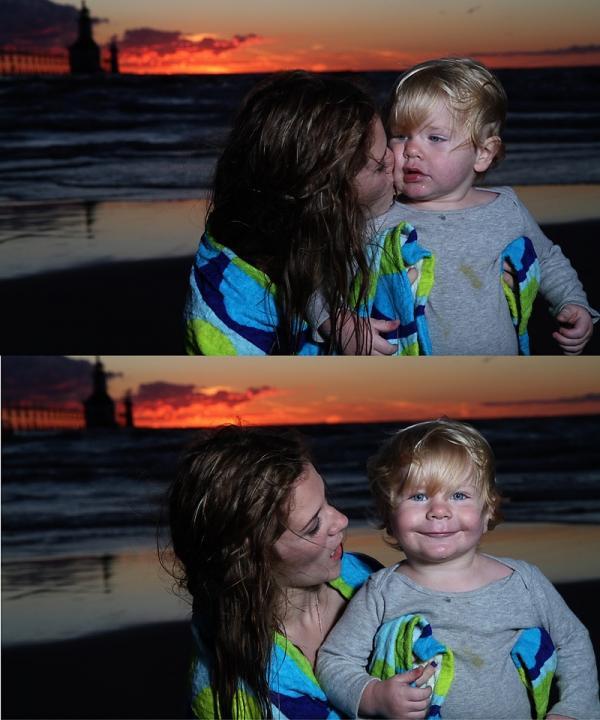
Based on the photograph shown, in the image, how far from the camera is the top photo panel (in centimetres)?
204

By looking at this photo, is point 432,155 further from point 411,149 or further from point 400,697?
point 400,697

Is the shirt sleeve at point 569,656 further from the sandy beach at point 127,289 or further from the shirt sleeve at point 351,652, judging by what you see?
the sandy beach at point 127,289

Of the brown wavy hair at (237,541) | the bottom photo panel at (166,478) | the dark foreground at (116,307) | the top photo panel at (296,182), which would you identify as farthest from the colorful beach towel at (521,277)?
the dark foreground at (116,307)

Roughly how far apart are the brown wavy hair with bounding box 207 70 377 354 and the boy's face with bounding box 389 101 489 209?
0.09 metres

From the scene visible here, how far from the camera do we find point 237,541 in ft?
5.89

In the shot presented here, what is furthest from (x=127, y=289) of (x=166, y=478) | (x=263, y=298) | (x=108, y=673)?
(x=263, y=298)

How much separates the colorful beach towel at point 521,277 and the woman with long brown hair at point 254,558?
507 mm

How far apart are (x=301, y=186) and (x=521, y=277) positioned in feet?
1.29

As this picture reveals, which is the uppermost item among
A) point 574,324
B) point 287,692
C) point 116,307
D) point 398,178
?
point 398,178

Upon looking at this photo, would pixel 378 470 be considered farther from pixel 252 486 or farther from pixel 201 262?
pixel 201 262

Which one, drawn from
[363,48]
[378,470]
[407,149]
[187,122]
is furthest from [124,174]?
[378,470]

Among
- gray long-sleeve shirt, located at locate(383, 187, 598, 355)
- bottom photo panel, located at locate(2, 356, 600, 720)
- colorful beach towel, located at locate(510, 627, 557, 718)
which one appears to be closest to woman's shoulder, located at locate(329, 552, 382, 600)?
bottom photo panel, located at locate(2, 356, 600, 720)

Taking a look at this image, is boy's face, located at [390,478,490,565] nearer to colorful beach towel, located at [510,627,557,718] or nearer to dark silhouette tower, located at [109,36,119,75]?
colorful beach towel, located at [510,627,557,718]

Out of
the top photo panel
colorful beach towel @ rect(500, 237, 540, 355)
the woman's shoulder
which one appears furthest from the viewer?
colorful beach towel @ rect(500, 237, 540, 355)
